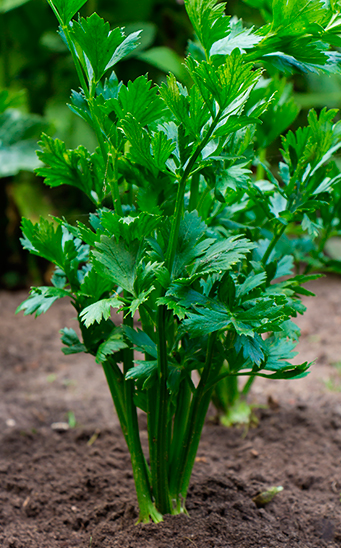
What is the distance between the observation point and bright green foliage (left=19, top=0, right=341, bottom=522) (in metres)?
0.61

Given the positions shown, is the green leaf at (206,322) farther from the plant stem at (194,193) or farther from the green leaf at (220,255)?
the plant stem at (194,193)

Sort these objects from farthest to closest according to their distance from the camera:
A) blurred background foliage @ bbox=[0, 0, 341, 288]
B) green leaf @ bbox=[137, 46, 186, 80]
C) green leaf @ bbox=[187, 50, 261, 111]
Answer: blurred background foliage @ bbox=[0, 0, 341, 288], green leaf @ bbox=[137, 46, 186, 80], green leaf @ bbox=[187, 50, 261, 111]

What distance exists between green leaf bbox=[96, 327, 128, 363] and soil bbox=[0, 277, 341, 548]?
13.4 inches

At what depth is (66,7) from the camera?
63cm

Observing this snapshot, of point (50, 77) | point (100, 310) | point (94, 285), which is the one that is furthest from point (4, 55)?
point (100, 310)

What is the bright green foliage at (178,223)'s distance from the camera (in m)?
0.61

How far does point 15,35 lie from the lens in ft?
9.55

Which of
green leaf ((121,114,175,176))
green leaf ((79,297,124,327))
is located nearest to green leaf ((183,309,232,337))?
green leaf ((79,297,124,327))

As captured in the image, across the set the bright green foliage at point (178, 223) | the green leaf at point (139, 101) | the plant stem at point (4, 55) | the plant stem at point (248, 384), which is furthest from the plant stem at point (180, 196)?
the plant stem at point (4, 55)

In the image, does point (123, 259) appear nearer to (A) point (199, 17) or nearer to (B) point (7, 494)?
(A) point (199, 17)

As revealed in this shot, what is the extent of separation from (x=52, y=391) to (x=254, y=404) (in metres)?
0.76

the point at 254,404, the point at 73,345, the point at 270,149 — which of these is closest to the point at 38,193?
the point at 270,149

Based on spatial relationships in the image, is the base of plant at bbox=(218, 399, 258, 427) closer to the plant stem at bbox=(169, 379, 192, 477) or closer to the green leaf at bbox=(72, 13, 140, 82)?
the plant stem at bbox=(169, 379, 192, 477)

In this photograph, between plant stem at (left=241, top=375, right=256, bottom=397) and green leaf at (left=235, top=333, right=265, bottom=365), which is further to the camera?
plant stem at (left=241, top=375, right=256, bottom=397)
